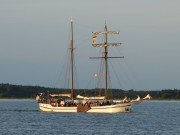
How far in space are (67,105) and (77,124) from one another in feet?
85.2

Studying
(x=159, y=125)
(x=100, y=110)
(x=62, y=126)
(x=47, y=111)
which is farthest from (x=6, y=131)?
(x=47, y=111)

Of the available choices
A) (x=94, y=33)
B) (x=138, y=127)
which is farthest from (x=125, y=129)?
(x=94, y=33)

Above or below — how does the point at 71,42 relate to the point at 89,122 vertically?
above

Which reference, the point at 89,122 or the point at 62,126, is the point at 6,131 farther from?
the point at 89,122

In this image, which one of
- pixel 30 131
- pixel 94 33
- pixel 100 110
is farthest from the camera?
pixel 94 33

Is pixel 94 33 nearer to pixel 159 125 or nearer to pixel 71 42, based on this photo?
pixel 71 42

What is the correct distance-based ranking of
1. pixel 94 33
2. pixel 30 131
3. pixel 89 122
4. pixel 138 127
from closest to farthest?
pixel 30 131
pixel 138 127
pixel 89 122
pixel 94 33

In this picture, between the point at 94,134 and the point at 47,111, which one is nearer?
the point at 94,134

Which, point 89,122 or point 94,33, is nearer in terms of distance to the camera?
point 89,122

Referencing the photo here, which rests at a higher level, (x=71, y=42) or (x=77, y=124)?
(x=71, y=42)

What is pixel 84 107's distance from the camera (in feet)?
345

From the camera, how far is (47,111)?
113 m

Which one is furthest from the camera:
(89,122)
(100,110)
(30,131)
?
(100,110)

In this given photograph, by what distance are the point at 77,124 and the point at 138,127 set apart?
10.1 m
